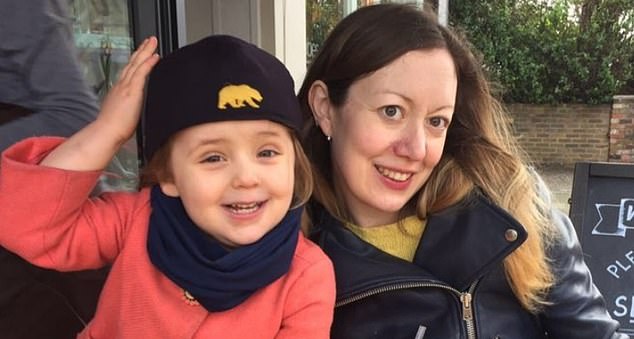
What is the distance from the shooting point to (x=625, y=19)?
12.7 meters

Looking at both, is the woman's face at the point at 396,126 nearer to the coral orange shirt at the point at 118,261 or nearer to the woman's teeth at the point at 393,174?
the woman's teeth at the point at 393,174

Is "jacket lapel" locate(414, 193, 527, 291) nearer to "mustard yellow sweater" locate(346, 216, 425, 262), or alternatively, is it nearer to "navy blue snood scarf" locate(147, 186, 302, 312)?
"mustard yellow sweater" locate(346, 216, 425, 262)

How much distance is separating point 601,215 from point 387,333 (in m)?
2.18

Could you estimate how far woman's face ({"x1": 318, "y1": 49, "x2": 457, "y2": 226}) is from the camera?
157 cm

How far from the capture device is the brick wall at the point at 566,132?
12070 millimetres

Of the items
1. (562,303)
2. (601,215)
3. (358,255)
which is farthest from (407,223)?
(601,215)

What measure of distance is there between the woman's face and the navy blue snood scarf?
0.33 m

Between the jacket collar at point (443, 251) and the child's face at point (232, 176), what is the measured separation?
33 cm

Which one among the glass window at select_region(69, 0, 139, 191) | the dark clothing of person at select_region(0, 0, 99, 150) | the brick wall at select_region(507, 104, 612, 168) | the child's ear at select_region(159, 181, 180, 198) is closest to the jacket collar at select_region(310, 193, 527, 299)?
the child's ear at select_region(159, 181, 180, 198)

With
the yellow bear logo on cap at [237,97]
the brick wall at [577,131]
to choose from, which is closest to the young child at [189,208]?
the yellow bear logo on cap at [237,97]

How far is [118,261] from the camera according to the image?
1.36 meters

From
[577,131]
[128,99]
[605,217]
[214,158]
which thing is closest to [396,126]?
[214,158]

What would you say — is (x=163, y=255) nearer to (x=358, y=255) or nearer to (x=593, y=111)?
(x=358, y=255)

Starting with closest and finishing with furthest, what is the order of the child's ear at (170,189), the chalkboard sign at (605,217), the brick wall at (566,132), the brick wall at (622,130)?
the child's ear at (170,189), the chalkboard sign at (605,217), the brick wall at (622,130), the brick wall at (566,132)
